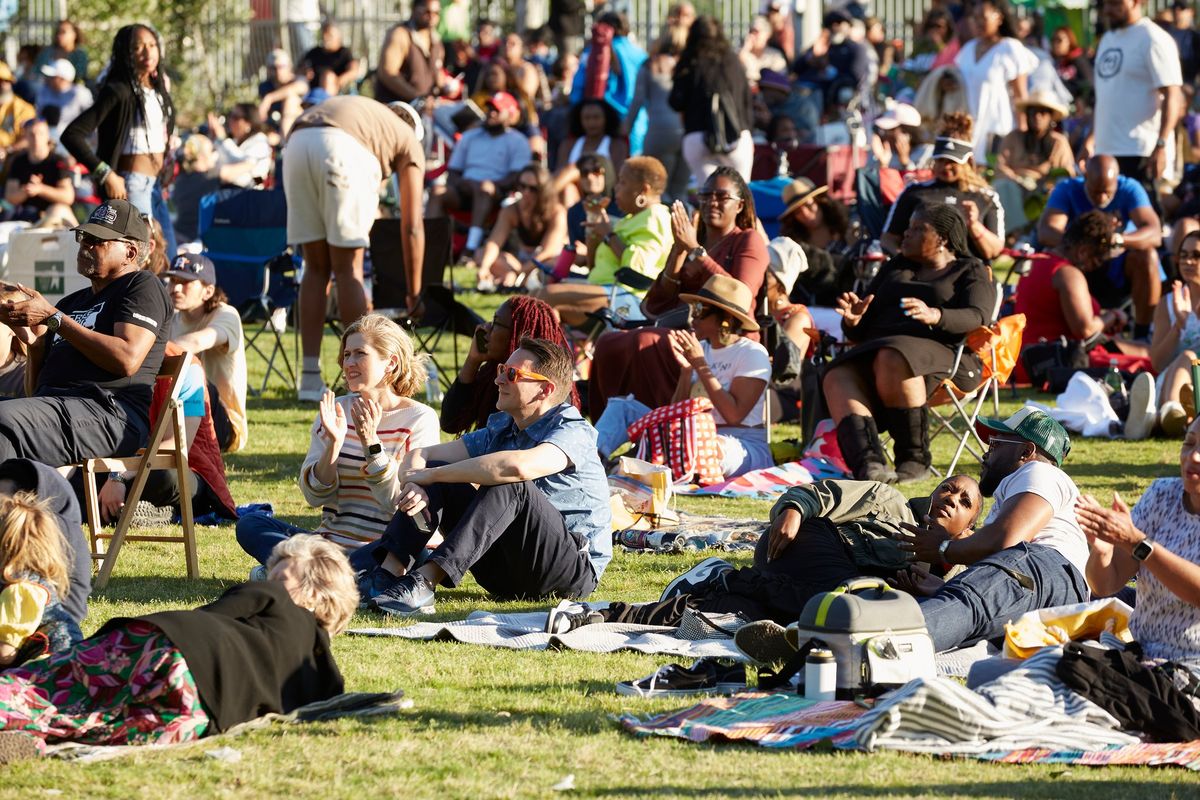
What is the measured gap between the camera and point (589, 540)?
21.5 ft

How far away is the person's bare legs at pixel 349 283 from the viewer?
1056cm

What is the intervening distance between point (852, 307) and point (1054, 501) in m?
3.50

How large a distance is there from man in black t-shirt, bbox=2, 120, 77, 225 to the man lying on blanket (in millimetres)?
11962

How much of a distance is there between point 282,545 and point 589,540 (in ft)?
6.35

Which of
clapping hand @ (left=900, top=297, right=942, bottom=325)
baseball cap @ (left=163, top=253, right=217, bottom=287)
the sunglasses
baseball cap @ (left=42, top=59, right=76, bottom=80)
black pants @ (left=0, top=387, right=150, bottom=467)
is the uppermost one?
baseball cap @ (left=42, top=59, right=76, bottom=80)

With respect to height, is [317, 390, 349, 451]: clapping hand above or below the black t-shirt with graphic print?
below

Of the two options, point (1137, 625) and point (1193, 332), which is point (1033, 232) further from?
point (1137, 625)

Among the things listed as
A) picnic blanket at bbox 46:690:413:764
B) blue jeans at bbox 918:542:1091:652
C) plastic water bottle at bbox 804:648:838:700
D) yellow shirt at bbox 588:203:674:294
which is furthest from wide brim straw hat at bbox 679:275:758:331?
picnic blanket at bbox 46:690:413:764

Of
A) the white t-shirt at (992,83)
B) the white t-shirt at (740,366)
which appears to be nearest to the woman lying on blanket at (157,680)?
the white t-shirt at (740,366)

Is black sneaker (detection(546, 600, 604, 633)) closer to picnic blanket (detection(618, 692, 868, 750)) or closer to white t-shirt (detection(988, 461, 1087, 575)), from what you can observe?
picnic blanket (detection(618, 692, 868, 750))

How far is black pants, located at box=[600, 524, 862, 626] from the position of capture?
5.87 metres

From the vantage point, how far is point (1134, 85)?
547 inches

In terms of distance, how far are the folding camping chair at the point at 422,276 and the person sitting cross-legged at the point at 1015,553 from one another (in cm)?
543

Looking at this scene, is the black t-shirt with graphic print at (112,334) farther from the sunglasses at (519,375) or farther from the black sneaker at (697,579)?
the black sneaker at (697,579)
